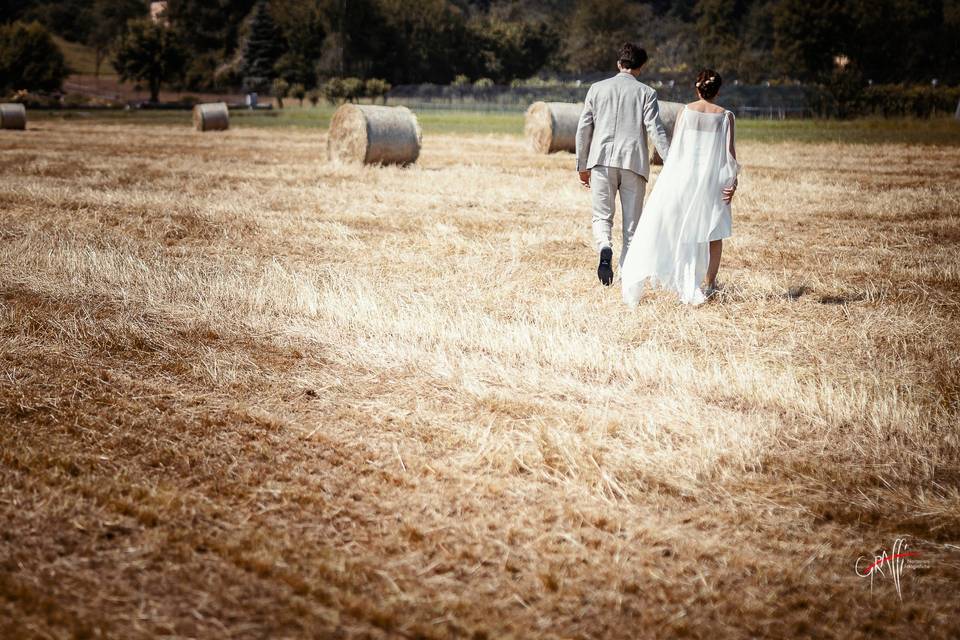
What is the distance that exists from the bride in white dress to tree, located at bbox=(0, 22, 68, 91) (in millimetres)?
87527

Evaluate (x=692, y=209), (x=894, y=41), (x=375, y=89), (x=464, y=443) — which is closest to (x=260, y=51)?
(x=375, y=89)

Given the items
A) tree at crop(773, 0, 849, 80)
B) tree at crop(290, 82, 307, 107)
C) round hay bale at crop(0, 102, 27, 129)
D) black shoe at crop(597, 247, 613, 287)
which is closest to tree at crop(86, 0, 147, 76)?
tree at crop(290, 82, 307, 107)

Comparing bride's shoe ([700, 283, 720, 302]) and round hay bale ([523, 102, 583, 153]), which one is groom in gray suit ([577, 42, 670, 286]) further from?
round hay bale ([523, 102, 583, 153])

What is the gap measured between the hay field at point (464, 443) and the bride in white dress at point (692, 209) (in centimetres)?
30

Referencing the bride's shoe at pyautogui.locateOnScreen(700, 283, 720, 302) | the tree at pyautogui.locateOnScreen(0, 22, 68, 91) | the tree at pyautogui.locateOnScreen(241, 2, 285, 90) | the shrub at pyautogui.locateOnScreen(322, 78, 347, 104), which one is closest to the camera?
the bride's shoe at pyautogui.locateOnScreen(700, 283, 720, 302)

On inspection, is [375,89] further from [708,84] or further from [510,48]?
[708,84]

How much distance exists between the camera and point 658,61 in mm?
129875

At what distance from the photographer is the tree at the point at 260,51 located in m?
97.3

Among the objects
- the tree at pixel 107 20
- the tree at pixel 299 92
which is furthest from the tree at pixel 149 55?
the tree at pixel 107 20

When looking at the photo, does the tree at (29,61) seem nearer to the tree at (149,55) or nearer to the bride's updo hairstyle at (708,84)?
the tree at (149,55)

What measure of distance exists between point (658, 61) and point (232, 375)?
133103mm

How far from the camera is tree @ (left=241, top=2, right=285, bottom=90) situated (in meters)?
97.3

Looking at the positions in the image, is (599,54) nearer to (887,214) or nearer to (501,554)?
(887,214)

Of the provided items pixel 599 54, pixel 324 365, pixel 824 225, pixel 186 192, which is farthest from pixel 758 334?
pixel 599 54
